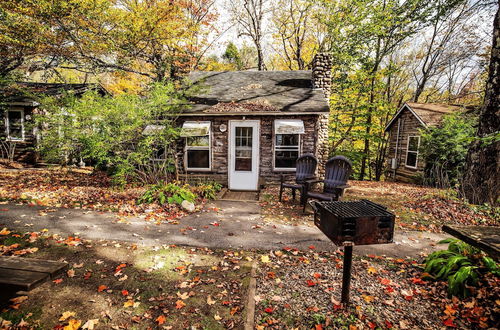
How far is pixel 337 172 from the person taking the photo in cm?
654

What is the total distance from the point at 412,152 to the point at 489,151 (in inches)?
301

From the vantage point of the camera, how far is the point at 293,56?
18.3 metres

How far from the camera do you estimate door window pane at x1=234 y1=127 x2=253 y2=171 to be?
8578 mm

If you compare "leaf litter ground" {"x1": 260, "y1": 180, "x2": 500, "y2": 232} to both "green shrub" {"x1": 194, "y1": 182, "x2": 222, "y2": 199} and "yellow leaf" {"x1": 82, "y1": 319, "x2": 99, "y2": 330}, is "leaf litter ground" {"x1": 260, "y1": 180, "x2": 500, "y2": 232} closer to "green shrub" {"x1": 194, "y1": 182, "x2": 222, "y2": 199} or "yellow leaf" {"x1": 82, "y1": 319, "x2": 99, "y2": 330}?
"green shrub" {"x1": 194, "y1": 182, "x2": 222, "y2": 199}

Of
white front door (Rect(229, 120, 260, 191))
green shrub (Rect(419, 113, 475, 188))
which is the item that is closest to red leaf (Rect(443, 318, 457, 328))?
white front door (Rect(229, 120, 260, 191))

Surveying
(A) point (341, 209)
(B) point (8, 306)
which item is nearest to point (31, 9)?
(B) point (8, 306)

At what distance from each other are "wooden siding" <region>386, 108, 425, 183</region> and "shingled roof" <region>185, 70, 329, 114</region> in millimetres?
6917

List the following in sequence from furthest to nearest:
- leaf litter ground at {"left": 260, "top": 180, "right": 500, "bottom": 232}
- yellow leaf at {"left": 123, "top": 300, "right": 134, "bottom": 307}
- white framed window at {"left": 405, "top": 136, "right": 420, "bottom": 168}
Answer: white framed window at {"left": 405, "top": 136, "right": 420, "bottom": 168} < leaf litter ground at {"left": 260, "top": 180, "right": 500, "bottom": 232} < yellow leaf at {"left": 123, "top": 300, "right": 134, "bottom": 307}

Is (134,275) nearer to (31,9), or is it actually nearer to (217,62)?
(31,9)

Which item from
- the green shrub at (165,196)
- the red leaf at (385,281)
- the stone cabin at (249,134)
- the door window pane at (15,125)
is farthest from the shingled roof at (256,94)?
the door window pane at (15,125)

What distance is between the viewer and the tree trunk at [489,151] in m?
5.95

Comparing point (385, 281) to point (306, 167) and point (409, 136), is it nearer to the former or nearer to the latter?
point (306, 167)

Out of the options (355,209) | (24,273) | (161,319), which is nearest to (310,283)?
(355,209)

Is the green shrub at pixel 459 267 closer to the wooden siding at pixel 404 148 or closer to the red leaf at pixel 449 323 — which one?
the red leaf at pixel 449 323
